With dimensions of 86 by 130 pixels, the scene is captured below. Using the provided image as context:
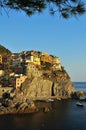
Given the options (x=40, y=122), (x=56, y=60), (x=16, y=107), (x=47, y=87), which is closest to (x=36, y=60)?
(x=56, y=60)

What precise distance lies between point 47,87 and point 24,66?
730 centimetres

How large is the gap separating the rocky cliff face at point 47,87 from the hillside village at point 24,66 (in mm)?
1199

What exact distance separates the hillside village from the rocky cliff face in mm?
1199

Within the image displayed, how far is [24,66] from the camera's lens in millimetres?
75062

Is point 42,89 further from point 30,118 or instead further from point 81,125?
point 81,125

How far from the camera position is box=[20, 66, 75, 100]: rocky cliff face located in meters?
68.9

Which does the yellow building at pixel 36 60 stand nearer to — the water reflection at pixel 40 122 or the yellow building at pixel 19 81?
the yellow building at pixel 19 81

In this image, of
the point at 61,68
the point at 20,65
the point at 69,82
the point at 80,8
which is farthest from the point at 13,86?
the point at 80,8

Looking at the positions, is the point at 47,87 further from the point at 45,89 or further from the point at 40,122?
the point at 40,122

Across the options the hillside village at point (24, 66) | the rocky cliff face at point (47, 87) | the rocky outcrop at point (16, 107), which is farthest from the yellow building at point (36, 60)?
the rocky outcrop at point (16, 107)

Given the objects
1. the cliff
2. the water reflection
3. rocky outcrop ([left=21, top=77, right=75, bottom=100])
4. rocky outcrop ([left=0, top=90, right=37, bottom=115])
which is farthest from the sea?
rocky outcrop ([left=21, top=77, right=75, bottom=100])

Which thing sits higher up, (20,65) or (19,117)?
(20,65)

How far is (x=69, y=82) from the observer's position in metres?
83.8

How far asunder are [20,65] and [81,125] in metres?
40.8
